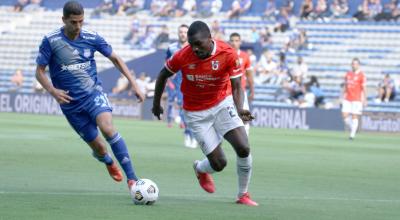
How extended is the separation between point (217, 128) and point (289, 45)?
32.4 meters

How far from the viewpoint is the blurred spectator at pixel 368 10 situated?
42906 millimetres

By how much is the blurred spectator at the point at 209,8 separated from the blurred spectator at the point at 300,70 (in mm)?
8260

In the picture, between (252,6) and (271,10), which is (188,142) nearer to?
(271,10)

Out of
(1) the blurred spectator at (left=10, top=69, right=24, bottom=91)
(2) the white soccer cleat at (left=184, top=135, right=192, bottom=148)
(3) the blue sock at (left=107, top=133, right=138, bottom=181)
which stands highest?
(3) the blue sock at (left=107, top=133, right=138, bottom=181)

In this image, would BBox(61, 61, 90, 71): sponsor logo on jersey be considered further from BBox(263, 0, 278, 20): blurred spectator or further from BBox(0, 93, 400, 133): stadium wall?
BBox(263, 0, 278, 20): blurred spectator

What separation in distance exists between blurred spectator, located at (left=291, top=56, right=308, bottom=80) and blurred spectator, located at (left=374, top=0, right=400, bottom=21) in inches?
159

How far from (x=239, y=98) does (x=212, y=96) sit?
0.54 m

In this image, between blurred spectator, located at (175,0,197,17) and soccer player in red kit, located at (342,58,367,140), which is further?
blurred spectator, located at (175,0,197,17)

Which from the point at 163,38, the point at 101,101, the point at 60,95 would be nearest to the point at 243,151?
the point at 101,101

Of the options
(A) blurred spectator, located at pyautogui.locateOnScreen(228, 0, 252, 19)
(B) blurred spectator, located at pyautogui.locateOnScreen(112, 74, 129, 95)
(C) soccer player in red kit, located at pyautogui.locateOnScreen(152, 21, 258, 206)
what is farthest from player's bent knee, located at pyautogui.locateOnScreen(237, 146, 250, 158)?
(A) blurred spectator, located at pyautogui.locateOnScreen(228, 0, 252, 19)

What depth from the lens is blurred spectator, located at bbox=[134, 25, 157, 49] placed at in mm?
48719

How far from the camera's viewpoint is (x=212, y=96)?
12.0 m

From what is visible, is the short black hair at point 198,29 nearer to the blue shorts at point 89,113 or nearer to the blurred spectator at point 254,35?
the blue shorts at point 89,113

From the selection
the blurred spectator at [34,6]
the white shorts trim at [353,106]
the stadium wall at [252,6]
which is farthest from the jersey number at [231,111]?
the blurred spectator at [34,6]
